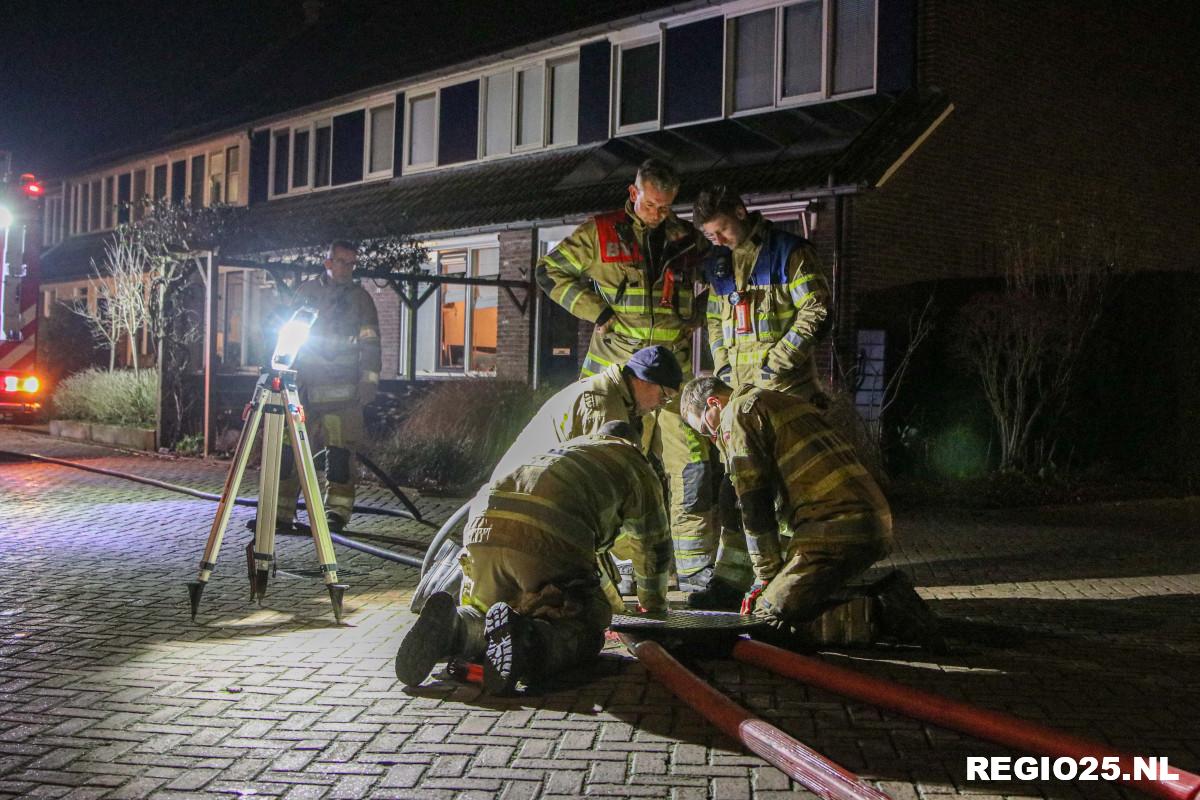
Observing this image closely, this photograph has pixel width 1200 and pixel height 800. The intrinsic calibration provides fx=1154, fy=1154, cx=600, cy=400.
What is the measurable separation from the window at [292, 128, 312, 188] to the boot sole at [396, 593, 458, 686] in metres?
21.3

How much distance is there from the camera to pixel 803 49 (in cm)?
1541

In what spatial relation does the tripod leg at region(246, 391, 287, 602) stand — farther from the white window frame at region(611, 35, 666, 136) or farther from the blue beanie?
the white window frame at region(611, 35, 666, 136)

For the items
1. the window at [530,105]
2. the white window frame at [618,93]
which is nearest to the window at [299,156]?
the window at [530,105]

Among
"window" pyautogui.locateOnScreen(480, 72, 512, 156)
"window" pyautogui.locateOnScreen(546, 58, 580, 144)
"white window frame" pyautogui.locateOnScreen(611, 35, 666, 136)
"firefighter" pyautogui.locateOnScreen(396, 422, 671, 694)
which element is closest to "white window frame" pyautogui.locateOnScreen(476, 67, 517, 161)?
"window" pyautogui.locateOnScreen(480, 72, 512, 156)

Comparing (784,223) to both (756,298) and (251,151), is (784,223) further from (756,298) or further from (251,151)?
(251,151)

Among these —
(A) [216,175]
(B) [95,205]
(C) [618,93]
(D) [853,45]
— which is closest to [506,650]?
(D) [853,45]

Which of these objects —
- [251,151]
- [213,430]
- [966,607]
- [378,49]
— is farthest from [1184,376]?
[251,151]

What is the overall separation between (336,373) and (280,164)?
58.8 feet

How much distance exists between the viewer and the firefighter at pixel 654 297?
6.30 metres

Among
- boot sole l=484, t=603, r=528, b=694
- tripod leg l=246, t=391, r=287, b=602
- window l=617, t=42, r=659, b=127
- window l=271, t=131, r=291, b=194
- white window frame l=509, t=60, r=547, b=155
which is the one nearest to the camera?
boot sole l=484, t=603, r=528, b=694

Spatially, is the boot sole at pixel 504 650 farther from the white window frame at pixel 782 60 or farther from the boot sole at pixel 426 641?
the white window frame at pixel 782 60

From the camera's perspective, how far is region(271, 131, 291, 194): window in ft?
81.3

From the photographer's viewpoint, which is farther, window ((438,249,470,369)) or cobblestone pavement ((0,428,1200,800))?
window ((438,249,470,369))

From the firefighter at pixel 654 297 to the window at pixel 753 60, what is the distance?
9915mm
